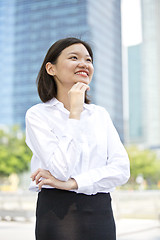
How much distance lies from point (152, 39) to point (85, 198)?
57.4 metres

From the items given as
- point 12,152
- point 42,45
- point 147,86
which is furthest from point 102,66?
point 12,152

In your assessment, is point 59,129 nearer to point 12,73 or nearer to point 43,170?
point 43,170

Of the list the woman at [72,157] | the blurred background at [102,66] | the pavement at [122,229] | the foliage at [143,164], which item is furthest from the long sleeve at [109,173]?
the foliage at [143,164]

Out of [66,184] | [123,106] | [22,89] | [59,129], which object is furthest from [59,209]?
[123,106]

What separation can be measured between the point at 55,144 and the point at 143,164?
2744cm

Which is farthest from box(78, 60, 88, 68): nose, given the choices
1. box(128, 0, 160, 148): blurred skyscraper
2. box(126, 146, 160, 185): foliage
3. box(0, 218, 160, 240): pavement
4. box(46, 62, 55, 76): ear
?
box(128, 0, 160, 148): blurred skyscraper

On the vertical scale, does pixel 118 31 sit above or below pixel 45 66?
above

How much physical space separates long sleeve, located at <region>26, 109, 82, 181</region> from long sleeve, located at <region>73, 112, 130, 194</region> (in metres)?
0.05

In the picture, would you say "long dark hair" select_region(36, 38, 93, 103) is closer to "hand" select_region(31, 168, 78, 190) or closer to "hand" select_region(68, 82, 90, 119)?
"hand" select_region(68, 82, 90, 119)

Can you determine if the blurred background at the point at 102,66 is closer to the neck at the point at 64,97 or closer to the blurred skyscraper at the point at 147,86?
the blurred skyscraper at the point at 147,86

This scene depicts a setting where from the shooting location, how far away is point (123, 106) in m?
49.1

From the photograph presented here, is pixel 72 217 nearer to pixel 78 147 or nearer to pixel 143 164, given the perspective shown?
pixel 78 147

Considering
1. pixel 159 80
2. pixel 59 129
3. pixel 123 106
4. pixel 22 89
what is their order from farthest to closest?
pixel 159 80 < pixel 123 106 < pixel 22 89 < pixel 59 129

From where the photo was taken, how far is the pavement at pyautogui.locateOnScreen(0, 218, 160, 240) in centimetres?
504
